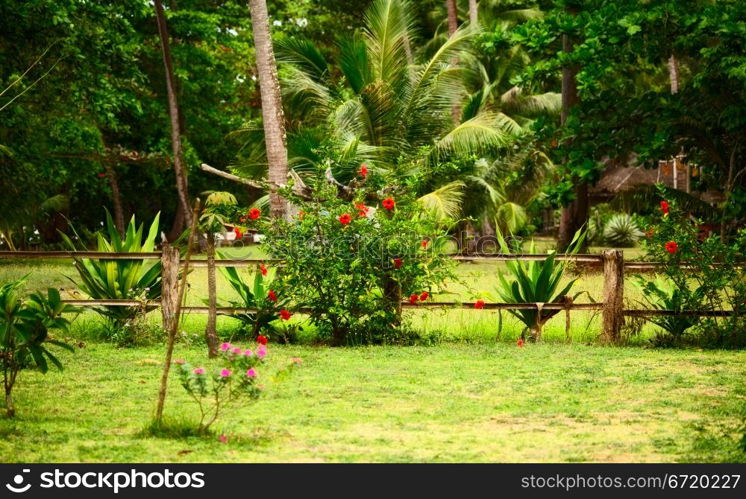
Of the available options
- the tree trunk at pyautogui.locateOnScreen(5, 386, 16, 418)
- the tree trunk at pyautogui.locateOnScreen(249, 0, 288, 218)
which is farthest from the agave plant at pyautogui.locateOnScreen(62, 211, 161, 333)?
the tree trunk at pyautogui.locateOnScreen(5, 386, 16, 418)

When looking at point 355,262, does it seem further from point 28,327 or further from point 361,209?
point 28,327

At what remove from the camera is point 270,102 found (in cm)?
1396

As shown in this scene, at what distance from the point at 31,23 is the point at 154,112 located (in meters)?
14.1

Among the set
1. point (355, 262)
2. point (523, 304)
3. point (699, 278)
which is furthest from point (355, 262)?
point (699, 278)

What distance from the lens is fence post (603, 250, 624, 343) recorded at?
1091 cm

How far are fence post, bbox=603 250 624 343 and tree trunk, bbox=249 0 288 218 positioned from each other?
15.7 feet

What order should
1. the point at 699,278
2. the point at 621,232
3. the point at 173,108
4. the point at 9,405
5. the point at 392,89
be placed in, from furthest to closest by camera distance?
the point at 621,232 < the point at 173,108 < the point at 392,89 < the point at 699,278 < the point at 9,405

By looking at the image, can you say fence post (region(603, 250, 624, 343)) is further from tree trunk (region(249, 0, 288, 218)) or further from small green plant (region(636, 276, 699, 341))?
tree trunk (region(249, 0, 288, 218))

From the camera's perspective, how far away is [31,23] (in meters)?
15.4

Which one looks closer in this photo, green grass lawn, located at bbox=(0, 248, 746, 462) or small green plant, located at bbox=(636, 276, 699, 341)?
green grass lawn, located at bbox=(0, 248, 746, 462)

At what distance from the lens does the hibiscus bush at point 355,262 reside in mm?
10820

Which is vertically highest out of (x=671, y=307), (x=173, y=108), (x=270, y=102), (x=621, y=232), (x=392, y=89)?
(x=173, y=108)

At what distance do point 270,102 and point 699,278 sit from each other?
6.09m

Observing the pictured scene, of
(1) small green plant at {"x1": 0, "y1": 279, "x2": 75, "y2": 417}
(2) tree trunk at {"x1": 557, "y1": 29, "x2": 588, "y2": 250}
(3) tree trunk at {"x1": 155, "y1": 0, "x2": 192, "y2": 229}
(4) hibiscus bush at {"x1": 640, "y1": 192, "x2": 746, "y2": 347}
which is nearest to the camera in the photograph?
(1) small green plant at {"x1": 0, "y1": 279, "x2": 75, "y2": 417}
